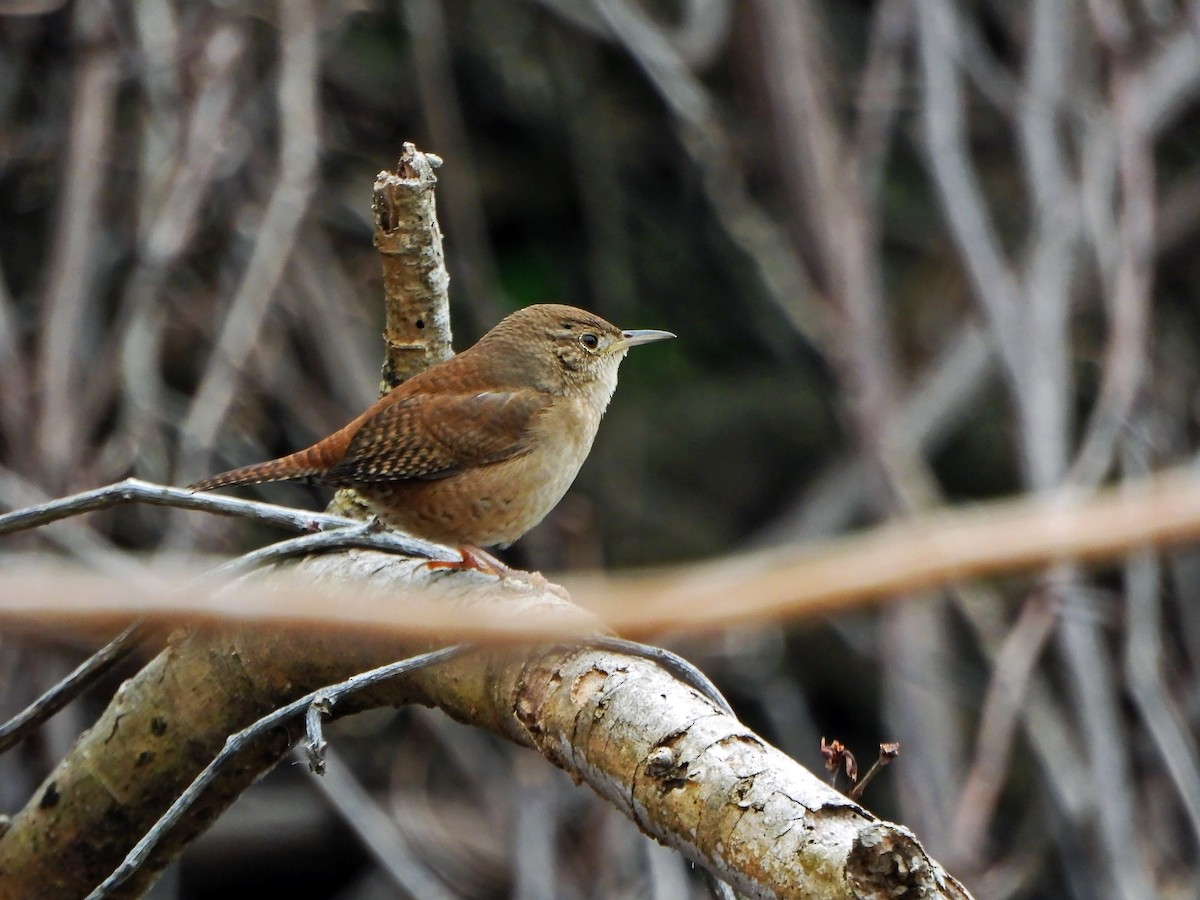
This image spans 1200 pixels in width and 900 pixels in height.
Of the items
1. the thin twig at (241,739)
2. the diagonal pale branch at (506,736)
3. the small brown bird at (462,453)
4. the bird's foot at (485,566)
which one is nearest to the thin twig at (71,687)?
the diagonal pale branch at (506,736)

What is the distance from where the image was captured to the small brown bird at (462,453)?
2.46m

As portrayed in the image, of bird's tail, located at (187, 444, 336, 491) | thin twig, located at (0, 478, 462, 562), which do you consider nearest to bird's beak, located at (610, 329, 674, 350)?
bird's tail, located at (187, 444, 336, 491)

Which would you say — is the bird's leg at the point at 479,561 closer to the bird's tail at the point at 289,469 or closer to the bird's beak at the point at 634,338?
the bird's tail at the point at 289,469

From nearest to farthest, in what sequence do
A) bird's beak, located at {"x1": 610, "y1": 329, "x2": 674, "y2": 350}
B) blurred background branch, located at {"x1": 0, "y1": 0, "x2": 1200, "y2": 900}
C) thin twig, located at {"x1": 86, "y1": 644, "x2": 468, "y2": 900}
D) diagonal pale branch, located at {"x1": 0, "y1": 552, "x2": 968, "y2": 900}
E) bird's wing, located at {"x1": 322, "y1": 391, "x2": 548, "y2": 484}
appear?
diagonal pale branch, located at {"x1": 0, "y1": 552, "x2": 968, "y2": 900} → thin twig, located at {"x1": 86, "y1": 644, "x2": 468, "y2": 900} → bird's wing, located at {"x1": 322, "y1": 391, "x2": 548, "y2": 484} → bird's beak, located at {"x1": 610, "y1": 329, "x2": 674, "y2": 350} → blurred background branch, located at {"x1": 0, "y1": 0, "x2": 1200, "y2": 900}

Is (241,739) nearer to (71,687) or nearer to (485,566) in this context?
(71,687)

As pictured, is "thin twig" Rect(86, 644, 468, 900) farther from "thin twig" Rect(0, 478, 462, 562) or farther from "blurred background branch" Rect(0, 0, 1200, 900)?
"blurred background branch" Rect(0, 0, 1200, 900)

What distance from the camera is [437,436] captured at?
257 centimetres

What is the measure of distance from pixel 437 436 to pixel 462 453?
0.20 ft

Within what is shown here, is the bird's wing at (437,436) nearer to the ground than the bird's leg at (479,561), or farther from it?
farther from it

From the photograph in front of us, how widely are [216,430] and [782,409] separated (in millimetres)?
2277

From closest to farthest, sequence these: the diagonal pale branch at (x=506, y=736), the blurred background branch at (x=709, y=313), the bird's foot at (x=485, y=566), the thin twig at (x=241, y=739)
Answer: the diagonal pale branch at (x=506, y=736) → the thin twig at (x=241, y=739) → the bird's foot at (x=485, y=566) → the blurred background branch at (x=709, y=313)

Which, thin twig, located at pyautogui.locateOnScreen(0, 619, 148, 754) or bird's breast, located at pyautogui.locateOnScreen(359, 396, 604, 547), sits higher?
thin twig, located at pyautogui.locateOnScreen(0, 619, 148, 754)

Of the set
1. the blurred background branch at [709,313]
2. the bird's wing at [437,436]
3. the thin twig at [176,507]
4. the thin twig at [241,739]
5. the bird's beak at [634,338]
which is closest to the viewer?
the thin twig at [241,739]

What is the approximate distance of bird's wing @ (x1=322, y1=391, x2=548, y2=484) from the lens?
2.46 metres
